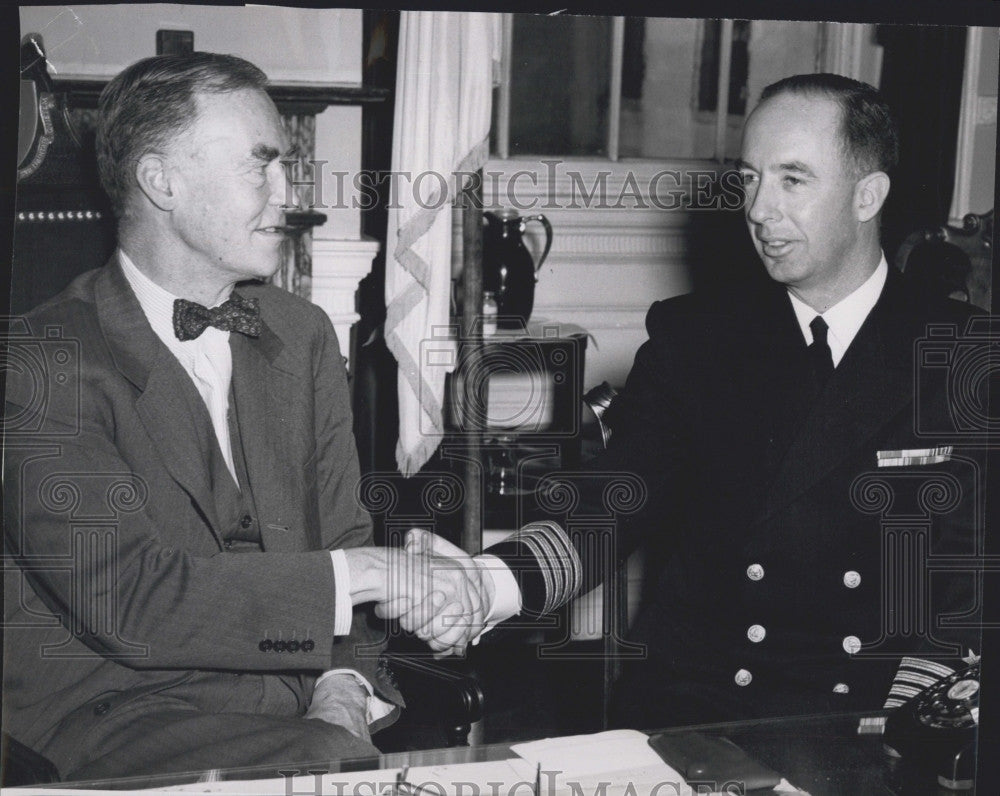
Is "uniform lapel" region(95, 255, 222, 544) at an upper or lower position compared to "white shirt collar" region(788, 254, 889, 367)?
lower

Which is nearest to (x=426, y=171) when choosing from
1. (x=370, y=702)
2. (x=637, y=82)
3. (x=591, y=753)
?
(x=370, y=702)

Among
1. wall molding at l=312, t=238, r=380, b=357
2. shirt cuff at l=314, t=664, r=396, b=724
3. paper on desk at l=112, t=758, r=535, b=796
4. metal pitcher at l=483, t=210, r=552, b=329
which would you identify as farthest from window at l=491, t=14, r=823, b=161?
paper on desk at l=112, t=758, r=535, b=796

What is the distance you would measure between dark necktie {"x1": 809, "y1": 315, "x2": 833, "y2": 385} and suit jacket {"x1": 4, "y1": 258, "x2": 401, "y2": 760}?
0.87m

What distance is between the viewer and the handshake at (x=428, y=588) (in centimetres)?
167

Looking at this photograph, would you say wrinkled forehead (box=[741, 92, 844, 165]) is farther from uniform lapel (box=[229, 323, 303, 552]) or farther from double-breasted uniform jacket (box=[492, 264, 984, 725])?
uniform lapel (box=[229, 323, 303, 552])

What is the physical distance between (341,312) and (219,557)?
109 cm

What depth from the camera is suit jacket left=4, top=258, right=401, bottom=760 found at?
1.46 meters

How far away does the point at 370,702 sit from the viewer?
5.84 ft

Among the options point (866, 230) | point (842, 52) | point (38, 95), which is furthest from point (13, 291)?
point (842, 52)

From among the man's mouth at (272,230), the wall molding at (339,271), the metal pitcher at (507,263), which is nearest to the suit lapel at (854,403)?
the man's mouth at (272,230)

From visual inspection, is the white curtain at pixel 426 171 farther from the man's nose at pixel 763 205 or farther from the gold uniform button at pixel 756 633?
the gold uniform button at pixel 756 633

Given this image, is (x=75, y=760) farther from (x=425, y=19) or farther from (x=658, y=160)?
(x=658, y=160)

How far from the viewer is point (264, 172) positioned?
1.62 meters

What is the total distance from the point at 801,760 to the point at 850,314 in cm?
83
